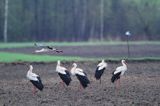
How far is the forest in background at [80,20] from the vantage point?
241ft

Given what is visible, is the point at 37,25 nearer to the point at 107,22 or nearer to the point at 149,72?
the point at 107,22

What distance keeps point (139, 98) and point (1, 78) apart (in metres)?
9.49

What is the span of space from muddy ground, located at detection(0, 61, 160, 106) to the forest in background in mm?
44470

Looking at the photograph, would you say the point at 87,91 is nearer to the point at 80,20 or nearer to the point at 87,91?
the point at 87,91

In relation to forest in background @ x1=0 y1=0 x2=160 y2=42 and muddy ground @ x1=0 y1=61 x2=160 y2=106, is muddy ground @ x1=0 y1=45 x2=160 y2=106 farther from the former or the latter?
forest in background @ x1=0 y1=0 x2=160 y2=42

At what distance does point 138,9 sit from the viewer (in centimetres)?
7494

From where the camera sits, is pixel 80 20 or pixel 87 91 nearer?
pixel 87 91

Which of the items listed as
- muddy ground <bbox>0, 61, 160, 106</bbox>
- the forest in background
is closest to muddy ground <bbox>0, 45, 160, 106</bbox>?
muddy ground <bbox>0, 61, 160, 106</bbox>

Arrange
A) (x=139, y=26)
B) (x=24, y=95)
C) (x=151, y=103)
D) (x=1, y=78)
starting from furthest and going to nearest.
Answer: (x=139, y=26)
(x=1, y=78)
(x=24, y=95)
(x=151, y=103)

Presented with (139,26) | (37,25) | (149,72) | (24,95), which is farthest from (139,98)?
(37,25)

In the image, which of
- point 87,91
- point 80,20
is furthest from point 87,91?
point 80,20

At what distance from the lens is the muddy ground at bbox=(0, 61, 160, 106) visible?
18125 mm

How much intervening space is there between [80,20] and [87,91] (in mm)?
62360

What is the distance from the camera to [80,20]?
3260 inches
